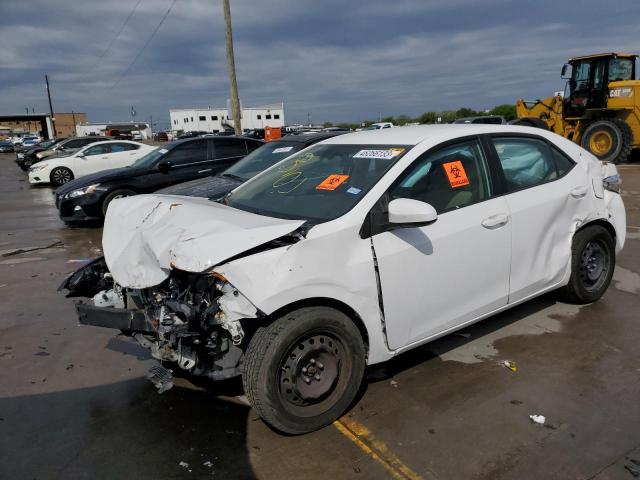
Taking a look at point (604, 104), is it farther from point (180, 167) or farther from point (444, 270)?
point (444, 270)

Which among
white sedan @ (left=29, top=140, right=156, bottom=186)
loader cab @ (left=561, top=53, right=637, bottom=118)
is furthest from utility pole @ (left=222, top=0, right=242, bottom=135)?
loader cab @ (left=561, top=53, right=637, bottom=118)

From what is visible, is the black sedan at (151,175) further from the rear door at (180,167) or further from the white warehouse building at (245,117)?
the white warehouse building at (245,117)

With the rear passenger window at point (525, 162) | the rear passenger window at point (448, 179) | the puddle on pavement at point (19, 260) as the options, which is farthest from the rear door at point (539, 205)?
the puddle on pavement at point (19, 260)

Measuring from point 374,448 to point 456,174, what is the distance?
6.25ft

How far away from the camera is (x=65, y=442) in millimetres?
2971

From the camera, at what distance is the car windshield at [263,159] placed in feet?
24.7

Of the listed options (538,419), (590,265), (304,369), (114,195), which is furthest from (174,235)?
(114,195)

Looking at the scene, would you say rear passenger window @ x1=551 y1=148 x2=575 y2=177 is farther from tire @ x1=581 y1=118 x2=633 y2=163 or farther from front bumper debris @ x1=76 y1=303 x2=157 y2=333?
tire @ x1=581 y1=118 x2=633 y2=163

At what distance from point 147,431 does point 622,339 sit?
358 cm

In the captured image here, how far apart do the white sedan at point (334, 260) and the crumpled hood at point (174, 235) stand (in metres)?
0.01

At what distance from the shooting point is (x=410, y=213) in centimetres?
293

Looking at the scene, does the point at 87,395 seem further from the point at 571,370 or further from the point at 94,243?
the point at 94,243

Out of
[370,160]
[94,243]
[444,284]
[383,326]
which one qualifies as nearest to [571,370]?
[444,284]

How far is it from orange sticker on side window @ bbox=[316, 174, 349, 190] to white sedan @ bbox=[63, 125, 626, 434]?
1 centimetres
